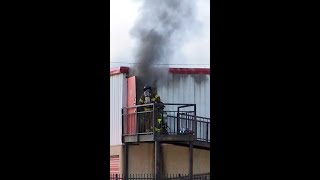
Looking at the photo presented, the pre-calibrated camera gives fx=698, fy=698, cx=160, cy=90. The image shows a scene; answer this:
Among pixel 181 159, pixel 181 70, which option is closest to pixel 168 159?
pixel 181 159

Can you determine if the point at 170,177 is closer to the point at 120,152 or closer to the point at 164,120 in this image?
the point at 164,120

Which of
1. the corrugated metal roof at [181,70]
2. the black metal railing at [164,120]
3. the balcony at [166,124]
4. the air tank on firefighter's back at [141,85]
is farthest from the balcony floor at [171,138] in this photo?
the corrugated metal roof at [181,70]

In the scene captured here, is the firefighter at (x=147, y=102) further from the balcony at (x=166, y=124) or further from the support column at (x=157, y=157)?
the support column at (x=157, y=157)

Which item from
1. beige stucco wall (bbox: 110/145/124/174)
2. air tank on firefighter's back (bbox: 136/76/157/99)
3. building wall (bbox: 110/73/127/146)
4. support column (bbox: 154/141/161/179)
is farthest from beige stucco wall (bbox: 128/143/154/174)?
air tank on firefighter's back (bbox: 136/76/157/99)

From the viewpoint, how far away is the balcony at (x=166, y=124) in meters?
20.2

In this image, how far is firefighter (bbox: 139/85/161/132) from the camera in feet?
66.2

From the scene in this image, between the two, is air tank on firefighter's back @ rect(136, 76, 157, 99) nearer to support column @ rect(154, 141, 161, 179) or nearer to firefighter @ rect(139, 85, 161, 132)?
firefighter @ rect(139, 85, 161, 132)

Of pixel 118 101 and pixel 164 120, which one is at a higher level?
pixel 118 101

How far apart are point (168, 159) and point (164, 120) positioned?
1.73 m

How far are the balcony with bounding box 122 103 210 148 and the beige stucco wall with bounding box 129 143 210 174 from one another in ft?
2.66

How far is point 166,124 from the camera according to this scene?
68.3 ft
